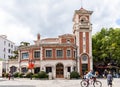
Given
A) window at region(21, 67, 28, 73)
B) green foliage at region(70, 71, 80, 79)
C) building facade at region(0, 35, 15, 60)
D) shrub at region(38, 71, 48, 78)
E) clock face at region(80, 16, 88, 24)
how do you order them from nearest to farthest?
shrub at region(38, 71, 48, 78) < green foliage at region(70, 71, 80, 79) < window at region(21, 67, 28, 73) < clock face at region(80, 16, 88, 24) < building facade at region(0, 35, 15, 60)

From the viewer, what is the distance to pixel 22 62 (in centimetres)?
6075

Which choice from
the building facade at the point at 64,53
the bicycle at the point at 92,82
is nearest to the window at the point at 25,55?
the building facade at the point at 64,53

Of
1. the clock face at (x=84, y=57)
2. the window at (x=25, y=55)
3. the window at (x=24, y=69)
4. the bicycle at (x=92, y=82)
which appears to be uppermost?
the window at (x=25, y=55)

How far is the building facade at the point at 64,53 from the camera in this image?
57.2m

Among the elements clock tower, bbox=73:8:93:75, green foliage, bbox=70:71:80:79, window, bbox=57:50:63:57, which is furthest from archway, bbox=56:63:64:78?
clock tower, bbox=73:8:93:75

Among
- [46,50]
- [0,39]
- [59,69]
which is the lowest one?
[59,69]

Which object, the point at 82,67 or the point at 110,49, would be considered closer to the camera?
the point at 82,67

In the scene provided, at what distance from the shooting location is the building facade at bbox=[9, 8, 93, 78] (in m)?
57.2

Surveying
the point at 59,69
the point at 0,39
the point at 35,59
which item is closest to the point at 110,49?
the point at 59,69

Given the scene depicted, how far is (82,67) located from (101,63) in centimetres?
993

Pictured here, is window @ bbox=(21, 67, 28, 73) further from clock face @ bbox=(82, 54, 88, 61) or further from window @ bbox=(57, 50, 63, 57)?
clock face @ bbox=(82, 54, 88, 61)

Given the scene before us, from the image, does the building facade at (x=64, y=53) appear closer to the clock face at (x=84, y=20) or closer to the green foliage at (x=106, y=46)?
the clock face at (x=84, y=20)

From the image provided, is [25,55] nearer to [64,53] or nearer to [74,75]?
[64,53]

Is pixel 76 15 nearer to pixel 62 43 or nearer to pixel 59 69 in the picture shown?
pixel 62 43
